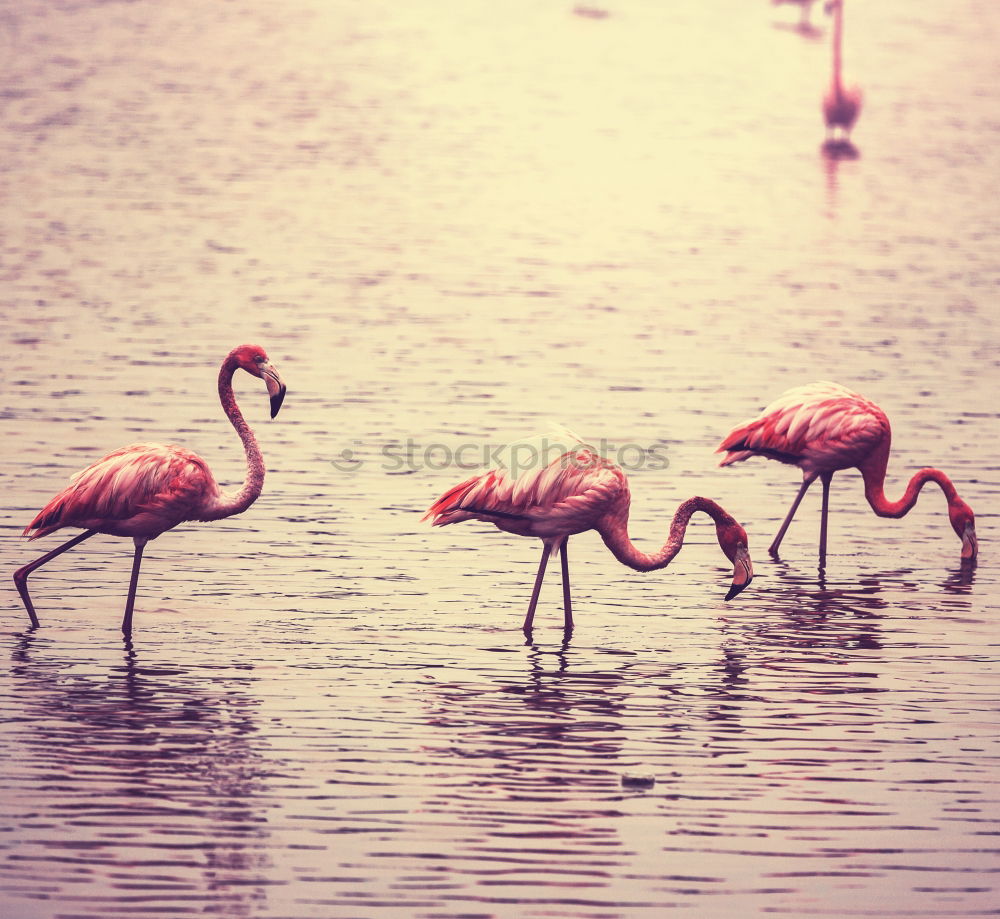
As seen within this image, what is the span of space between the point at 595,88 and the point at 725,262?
56.4 feet

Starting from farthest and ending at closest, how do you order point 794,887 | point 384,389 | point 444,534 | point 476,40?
point 476,40
point 384,389
point 444,534
point 794,887

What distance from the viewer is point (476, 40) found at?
48.4m

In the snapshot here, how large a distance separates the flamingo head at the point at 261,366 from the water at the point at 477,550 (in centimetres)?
117

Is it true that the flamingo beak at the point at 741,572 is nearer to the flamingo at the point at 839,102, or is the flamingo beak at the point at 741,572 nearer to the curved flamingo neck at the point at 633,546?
the curved flamingo neck at the point at 633,546

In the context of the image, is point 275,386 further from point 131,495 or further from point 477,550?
point 477,550

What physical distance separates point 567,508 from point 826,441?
270 centimetres

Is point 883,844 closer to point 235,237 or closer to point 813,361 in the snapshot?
point 813,361

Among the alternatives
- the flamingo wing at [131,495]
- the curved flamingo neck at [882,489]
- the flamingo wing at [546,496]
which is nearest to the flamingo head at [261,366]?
the flamingo wing at [131,495]

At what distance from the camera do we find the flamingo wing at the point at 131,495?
29.6 feet

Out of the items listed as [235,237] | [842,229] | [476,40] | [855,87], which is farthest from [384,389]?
[476,40]

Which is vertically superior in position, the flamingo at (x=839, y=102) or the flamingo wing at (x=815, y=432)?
the flamingo at (x=839, y=102)

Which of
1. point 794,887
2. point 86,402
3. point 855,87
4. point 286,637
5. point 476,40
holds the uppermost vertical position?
point 476,40

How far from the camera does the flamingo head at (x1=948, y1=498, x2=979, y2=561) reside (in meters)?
11.2

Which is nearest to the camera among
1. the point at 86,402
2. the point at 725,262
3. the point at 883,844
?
the point at 883,844
